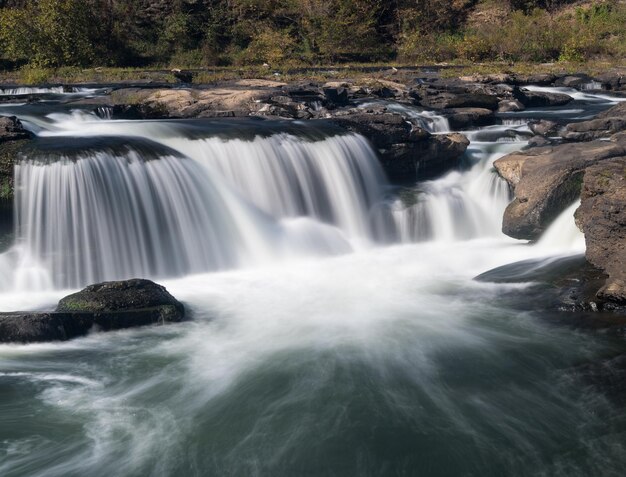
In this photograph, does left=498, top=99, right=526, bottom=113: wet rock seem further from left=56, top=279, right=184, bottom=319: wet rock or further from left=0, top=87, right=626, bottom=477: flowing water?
left=56, top=279, right=184, bottom=319: wet rock

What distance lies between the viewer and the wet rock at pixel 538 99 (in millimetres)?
24578

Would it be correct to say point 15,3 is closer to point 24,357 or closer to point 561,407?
point 24,357

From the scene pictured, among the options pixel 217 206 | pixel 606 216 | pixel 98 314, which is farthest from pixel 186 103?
pixel 606 216

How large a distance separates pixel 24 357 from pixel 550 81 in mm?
25568

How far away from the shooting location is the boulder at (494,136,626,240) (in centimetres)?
1271

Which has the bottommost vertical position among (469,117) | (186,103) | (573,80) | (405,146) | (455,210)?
(455,210)

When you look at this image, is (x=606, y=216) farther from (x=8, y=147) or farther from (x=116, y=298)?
(x=8, y=147)

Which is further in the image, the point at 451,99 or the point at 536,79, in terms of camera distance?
the point at 536,79

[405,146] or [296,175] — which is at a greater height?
[405,146]

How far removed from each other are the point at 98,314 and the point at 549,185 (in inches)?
330

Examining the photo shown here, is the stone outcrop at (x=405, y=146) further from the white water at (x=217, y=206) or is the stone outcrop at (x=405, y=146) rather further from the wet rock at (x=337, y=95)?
the wet rock at (x=337, y=95)

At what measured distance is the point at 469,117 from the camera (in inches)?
794

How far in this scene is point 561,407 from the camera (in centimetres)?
700

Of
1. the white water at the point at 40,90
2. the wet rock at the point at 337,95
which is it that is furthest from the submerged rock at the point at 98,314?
the white water at the point at 40,90
